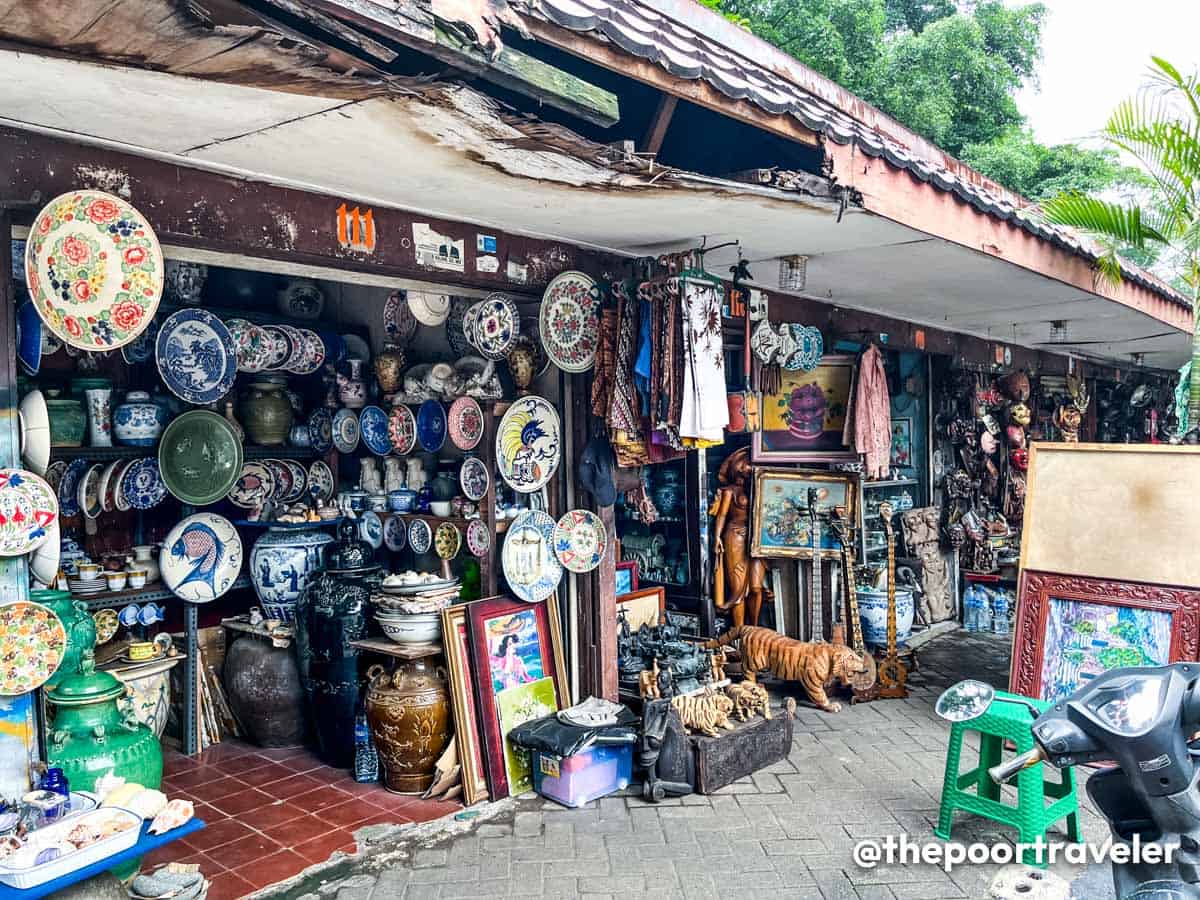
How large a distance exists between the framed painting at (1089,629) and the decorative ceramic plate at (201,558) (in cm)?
482

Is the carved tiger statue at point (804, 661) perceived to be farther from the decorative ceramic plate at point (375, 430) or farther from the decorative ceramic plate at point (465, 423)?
the decorative ceramic plate at point (375, 430)

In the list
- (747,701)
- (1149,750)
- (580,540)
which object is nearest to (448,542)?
(580,540)

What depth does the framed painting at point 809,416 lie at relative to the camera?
6.86 m

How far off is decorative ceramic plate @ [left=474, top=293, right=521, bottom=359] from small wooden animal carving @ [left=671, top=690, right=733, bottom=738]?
2190mm

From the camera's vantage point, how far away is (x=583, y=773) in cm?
456

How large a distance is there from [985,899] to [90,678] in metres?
3.84

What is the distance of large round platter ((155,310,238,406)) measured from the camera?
486 cm

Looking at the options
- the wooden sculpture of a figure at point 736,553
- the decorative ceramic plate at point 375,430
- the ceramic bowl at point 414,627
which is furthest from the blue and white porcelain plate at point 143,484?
the wooden sculpture of a figure at point 736,553

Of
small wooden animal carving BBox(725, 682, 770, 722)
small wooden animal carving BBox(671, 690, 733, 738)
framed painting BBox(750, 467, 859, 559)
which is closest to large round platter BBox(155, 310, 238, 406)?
small wooden animal carving BBox(671, 690, 733, 738)

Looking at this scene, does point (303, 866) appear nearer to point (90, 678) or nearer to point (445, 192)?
point (90, 678)

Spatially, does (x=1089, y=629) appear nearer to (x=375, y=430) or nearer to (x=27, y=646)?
(x=375, y=430)

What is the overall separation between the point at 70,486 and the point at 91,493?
0.38 ft

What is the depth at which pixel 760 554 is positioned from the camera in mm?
7023

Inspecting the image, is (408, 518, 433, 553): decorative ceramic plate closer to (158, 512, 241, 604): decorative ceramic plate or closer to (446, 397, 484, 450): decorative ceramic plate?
(446, 397, 484, 450): decorative ceramic plate
